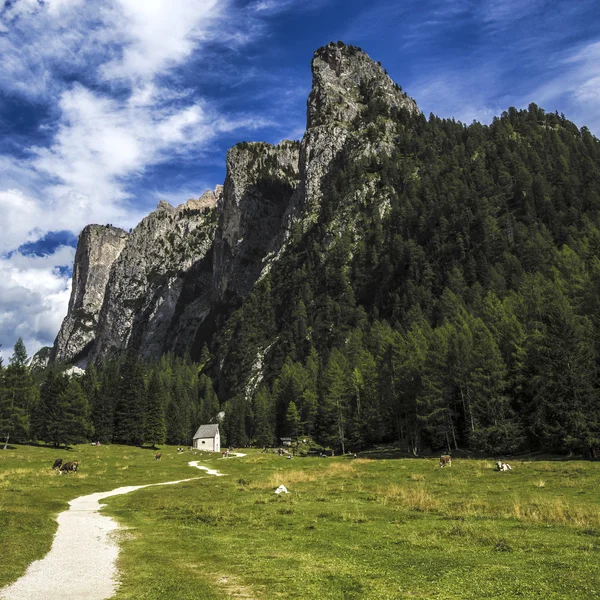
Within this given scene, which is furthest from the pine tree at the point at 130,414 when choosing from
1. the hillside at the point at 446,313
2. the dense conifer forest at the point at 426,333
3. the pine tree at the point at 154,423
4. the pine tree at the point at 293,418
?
the pine tree at the point at 293,418

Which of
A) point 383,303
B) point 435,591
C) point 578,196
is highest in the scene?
point 578,196

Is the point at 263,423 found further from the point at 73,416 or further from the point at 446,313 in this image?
the point at 446,313

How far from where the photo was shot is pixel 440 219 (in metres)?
150

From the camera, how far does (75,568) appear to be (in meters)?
13.7

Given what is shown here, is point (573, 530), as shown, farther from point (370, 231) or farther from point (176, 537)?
point (370, 231)

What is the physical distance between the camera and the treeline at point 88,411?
80375mm

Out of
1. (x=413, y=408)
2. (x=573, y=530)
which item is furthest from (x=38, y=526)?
(x=413, y=408)

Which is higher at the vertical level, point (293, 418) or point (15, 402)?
point (15, 402)

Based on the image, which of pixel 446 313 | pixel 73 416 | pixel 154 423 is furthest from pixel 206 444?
pixel 446 313

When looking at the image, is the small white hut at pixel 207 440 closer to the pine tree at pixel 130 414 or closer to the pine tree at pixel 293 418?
the pine tree at pixel 130 414

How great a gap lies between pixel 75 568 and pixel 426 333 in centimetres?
8898

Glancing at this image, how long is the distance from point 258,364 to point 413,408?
383 feet

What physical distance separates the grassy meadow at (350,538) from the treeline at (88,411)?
5068 centimetres

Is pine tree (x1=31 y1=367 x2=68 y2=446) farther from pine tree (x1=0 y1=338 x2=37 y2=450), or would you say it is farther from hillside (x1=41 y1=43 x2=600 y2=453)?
hillside (x1=41 y1=43 x2=600 y2=453)
